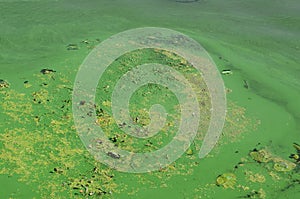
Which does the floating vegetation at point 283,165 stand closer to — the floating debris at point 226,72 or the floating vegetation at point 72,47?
the floating debris at point 226,72

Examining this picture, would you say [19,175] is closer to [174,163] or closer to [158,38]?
[174,163]

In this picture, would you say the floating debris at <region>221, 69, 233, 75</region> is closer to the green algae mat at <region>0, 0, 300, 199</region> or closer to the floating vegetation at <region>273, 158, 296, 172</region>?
the green algae mat at <region>0, 0, 300, 199</region>

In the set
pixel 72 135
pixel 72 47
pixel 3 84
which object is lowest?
pixel 72 135

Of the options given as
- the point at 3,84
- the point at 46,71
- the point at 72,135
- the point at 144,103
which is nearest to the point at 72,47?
the point at 46,71

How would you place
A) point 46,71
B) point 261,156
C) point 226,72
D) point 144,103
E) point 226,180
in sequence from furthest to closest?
1. point 226,72
2. point 46,71
3. point 144,103
4. point 261,156
5. point 226,180

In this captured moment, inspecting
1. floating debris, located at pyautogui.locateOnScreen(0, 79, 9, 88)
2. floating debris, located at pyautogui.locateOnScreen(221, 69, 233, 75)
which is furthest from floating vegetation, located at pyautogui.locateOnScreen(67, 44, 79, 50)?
floating debris, located at pyautogui.locateOnScreen(221, 69, 233, 75)

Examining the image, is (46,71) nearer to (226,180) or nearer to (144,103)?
(144,103)
